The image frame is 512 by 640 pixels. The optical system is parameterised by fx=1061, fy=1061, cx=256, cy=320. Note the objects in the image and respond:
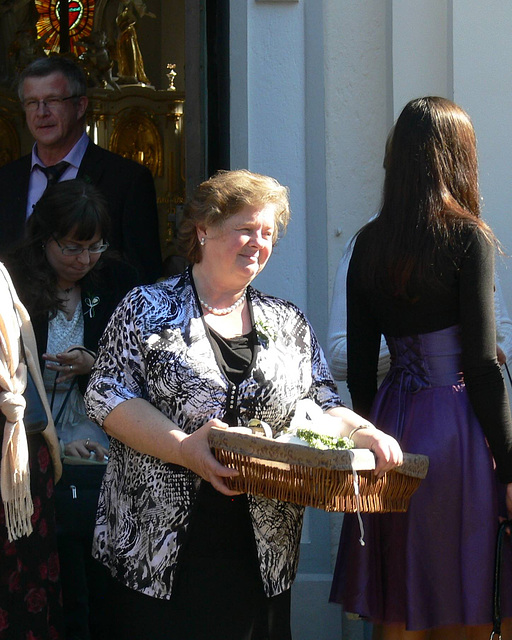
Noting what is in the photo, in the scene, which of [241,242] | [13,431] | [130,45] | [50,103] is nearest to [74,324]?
[13,431]

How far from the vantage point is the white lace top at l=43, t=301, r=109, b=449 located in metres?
3.62

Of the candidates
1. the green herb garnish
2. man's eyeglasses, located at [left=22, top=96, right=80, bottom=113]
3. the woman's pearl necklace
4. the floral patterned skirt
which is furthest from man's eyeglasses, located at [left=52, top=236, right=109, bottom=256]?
the green herb garnish

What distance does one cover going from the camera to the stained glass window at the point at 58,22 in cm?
1116

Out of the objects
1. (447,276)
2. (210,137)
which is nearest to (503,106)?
(210,137)

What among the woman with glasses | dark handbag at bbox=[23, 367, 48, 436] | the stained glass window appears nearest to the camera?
dark handbag at bbox=[23, 367, 48, 436]

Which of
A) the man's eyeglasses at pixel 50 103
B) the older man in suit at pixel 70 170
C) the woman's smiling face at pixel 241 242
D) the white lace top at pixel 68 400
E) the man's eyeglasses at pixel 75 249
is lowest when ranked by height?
the white lace top at pixel 68 400

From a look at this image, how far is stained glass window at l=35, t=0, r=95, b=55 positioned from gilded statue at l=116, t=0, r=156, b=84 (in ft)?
1.31

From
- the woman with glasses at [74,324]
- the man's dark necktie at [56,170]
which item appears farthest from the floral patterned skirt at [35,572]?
the man's dark necktie at [56,170]

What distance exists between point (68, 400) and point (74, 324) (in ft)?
0.88

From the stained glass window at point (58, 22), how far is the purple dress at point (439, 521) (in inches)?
351

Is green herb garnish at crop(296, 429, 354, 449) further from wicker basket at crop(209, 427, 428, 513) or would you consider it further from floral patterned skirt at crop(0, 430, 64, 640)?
floral patterned skirt at crop(0, 430, 64, 640)

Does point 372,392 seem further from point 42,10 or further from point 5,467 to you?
point 42,10

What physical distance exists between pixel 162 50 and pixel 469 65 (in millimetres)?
7929

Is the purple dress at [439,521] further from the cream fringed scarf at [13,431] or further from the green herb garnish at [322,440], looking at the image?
the cream fringed scarf at [13,431]
